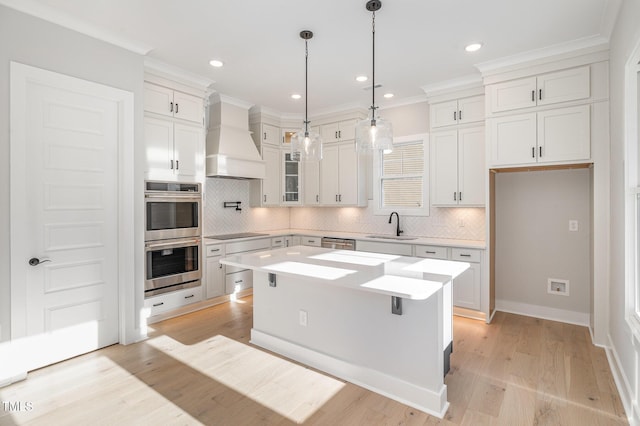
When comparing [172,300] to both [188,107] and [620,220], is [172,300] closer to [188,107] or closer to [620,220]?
[188,107]

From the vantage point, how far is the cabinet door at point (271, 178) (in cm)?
537

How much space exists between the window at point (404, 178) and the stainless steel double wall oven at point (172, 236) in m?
2.68

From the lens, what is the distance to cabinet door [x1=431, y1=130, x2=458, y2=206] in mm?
4262

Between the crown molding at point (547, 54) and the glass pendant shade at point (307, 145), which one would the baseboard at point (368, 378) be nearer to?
the glass pendant shade at point (307, 145)

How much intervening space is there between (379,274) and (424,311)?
378 mm

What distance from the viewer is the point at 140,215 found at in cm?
334

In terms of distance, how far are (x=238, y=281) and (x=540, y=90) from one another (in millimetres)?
4259

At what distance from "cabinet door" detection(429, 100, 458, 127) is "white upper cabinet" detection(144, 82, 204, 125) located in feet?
9.77

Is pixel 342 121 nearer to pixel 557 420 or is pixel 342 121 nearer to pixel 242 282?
pixel 242 282

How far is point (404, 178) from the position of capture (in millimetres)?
5000

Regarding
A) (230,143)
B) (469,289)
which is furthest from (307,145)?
(469,289)

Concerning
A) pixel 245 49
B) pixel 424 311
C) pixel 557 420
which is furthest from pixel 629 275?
pixel 245 49

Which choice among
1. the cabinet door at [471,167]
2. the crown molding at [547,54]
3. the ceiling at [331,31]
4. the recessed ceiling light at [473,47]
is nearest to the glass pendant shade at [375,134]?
the ceiling at [331,31]

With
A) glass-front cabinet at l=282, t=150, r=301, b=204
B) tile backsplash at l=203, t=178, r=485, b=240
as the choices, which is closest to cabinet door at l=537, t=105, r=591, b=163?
tile backsplash at l=203, t=178, r=485, b=240
